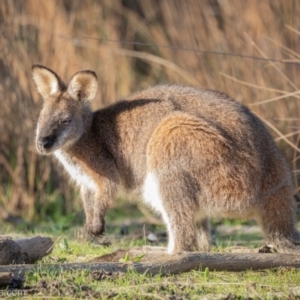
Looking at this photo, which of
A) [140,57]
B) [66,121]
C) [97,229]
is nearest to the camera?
[97,229]

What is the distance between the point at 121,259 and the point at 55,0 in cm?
563

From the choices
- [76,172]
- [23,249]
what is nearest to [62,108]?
[76,172]

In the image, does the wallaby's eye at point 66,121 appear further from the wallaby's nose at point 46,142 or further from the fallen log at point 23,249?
the fallen log at point 23,249

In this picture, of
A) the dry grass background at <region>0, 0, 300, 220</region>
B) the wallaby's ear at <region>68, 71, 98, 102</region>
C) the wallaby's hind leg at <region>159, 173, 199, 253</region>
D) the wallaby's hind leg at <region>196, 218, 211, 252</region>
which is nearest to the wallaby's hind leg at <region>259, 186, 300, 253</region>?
the wallaby's hind leg at <region>159, 173, 199, 253</region>

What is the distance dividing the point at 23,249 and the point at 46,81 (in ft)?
5.93

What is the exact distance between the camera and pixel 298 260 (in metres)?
5.64

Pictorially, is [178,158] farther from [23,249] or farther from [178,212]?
[23,249]

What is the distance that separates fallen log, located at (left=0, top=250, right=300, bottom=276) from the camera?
5270 millimetres

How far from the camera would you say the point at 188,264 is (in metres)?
5.42

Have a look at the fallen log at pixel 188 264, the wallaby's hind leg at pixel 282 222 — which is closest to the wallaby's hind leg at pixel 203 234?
the wallaby's hind leg at pixel 282 222

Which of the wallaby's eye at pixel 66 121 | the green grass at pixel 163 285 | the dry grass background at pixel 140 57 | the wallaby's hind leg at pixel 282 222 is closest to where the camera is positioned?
the green grass at pixel 163 285

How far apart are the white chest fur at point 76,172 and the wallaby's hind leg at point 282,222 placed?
5.24 ft

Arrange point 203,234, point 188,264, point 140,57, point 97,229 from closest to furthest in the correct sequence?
point 188,264 → point 203,234 → point 97,229 → point 140,57

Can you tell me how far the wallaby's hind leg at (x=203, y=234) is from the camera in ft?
21.6
